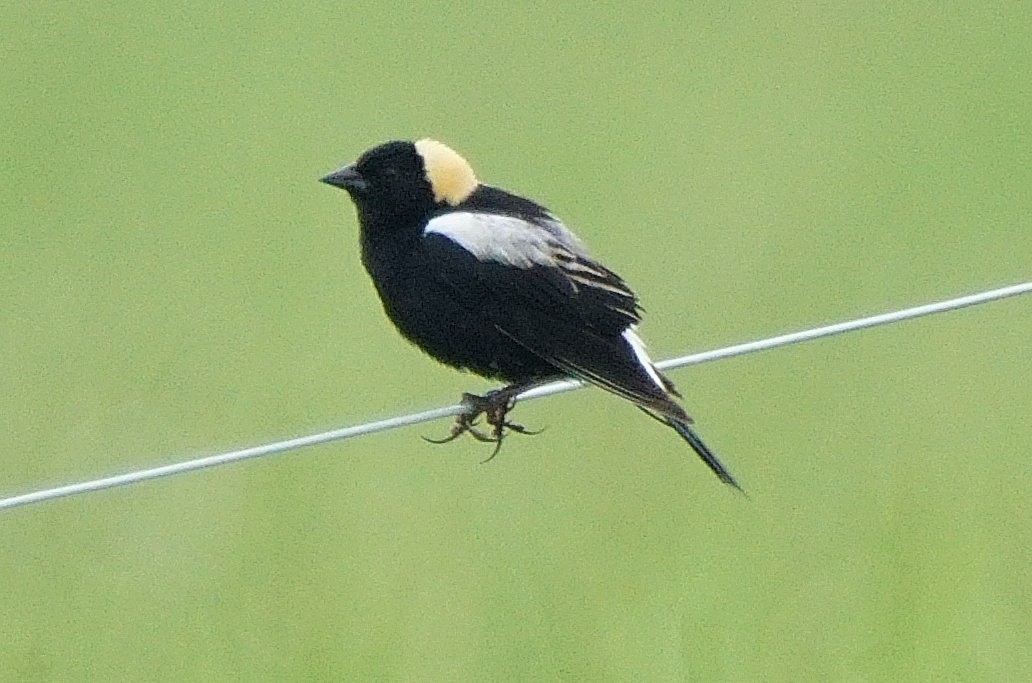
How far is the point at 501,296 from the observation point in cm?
357

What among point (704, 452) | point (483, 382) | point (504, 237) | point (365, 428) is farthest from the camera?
point (483, 382)

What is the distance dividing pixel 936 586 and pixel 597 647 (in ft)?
2.53

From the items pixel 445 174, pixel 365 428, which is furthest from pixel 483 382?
pixel 365 428

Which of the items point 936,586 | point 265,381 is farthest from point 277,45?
point 936,586

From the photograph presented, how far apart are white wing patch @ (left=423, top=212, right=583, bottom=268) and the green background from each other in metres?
1.08

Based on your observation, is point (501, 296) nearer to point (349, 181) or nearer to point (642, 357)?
point (642, 357)

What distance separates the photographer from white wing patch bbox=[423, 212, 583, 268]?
11.8ft

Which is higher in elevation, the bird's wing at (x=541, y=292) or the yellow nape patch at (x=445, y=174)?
the yellow nape patch at (x=445, y=174)

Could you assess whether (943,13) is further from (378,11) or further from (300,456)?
(300,456)

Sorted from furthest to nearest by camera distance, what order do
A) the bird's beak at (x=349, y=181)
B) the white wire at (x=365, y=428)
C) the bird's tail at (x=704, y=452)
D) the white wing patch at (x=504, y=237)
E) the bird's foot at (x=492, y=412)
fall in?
1. the bird's beak at (x=349, y=181)
2. the bird's foot at (x=492, y=412)
3. the white wing patch at (x=504, y=237)
4. the bird's tail at (x=704, y=452)
5. the white wire at (x=365, y=428)

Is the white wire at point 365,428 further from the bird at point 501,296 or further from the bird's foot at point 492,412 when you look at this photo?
the bird's foot at point 492,412

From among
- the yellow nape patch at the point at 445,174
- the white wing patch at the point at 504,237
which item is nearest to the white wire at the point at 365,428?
the white wing patch at the point at 504,237

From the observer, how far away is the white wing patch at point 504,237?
141 inches

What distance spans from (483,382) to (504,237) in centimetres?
144
